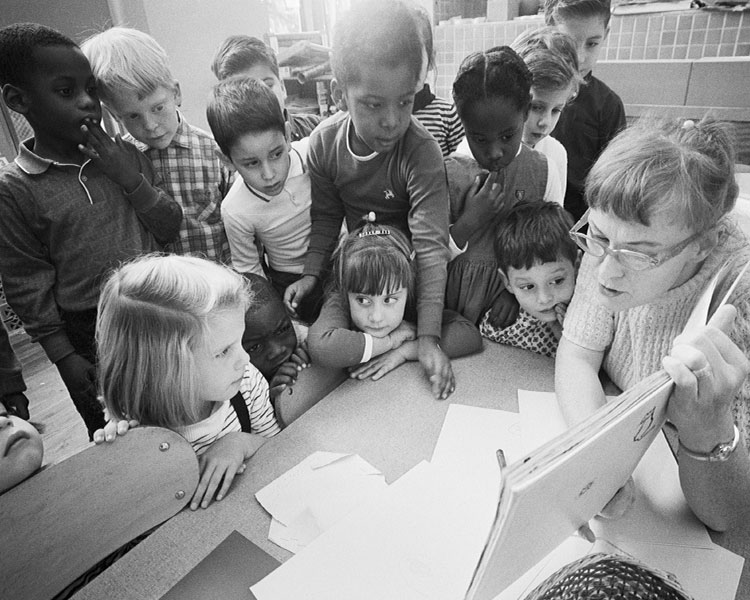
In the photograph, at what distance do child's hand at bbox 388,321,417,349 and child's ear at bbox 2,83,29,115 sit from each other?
0.97 m

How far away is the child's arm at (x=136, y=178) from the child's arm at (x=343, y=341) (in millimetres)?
496

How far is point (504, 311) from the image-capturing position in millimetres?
1207

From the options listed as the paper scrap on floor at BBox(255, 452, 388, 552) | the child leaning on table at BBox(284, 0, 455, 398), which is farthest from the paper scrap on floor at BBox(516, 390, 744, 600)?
the child leaning on table at BBox(284, 0, 455, 398)

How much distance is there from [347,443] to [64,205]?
2.93 feet

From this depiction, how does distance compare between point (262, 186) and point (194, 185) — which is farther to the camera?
point (194, 185)

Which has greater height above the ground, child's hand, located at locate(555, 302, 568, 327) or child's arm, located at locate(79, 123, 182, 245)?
child's arm, located at locate(79, 123, 182, 245)

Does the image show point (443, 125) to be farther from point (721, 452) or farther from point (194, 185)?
point (721, 452)

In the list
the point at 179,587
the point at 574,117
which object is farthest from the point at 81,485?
the point at 574,117

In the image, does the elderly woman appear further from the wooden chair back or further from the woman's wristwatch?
the wooden chair back

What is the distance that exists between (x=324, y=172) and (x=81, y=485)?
0.91 m

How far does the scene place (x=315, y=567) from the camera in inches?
26.9

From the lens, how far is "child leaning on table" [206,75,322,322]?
1.25 meters

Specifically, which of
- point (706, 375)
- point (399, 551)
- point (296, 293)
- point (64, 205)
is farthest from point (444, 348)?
point (64, 205)

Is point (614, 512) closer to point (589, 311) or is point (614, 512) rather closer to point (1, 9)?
point (589, 311)
